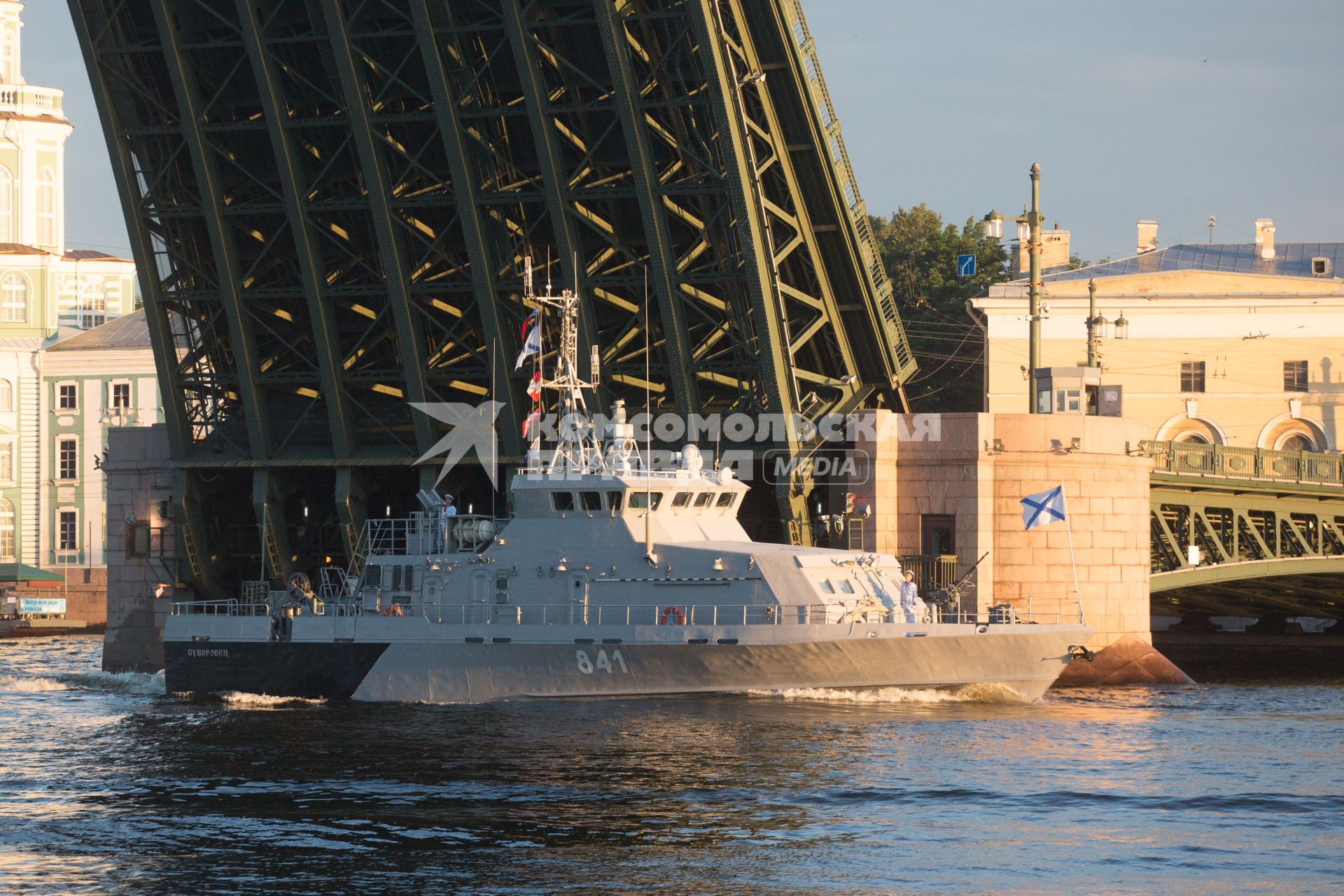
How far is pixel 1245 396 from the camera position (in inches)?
2470

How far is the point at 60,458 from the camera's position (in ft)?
259

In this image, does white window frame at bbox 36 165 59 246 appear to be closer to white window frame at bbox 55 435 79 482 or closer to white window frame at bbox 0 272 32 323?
white window frame at bbox 0 272 32 323

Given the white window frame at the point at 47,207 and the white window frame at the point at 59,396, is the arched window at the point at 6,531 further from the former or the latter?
the white window frame at the point at 47,207

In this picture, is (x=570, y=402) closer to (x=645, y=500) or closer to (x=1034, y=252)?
(x=645, y=500)

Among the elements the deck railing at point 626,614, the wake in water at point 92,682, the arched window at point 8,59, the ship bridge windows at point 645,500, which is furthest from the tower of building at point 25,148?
the ship bridge windows at point 645,500

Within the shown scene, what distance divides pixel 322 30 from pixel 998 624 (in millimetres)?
18220

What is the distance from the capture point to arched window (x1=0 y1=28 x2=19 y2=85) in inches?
3155

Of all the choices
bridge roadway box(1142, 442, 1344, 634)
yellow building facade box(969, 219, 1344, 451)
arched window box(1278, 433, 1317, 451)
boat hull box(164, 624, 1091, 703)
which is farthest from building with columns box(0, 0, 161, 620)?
bridge roadway box(1142, 442, 1344, 634)

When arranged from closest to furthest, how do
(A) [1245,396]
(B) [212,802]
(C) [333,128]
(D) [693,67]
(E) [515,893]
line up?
1. (E) [515,893]
2. (B) [212,802]
3. (D) [693,67]
4. (C) [333,128]
5. (A) [1245,396]

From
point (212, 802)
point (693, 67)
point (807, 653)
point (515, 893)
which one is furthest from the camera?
point (693, 67)

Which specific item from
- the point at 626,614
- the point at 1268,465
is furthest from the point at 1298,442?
the point at 626,614

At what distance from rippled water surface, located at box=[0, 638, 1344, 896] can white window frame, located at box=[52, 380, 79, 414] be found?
4185 centimetres

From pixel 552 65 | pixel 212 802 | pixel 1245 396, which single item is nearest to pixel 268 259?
pixel 552 65

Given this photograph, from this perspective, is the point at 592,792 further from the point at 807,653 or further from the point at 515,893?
the point at 807,653
